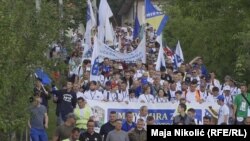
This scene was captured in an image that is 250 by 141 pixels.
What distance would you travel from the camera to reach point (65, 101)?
17.7 meters

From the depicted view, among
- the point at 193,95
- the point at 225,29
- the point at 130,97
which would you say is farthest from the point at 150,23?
the point at 130,97

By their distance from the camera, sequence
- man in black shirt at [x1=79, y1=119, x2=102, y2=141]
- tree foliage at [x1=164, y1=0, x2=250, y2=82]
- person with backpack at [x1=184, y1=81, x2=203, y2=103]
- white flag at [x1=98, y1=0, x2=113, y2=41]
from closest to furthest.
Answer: man in black shirt at [x1=79, y1=119, x2=102, y2=141]
person with backpack at [x1=184, y1=81, x2=203, y2=103]
tree foliage at [x1=164, y1=0, x2=250, y2=82]
white flag at [x1=98, y1=0, x2=113, y2=41]

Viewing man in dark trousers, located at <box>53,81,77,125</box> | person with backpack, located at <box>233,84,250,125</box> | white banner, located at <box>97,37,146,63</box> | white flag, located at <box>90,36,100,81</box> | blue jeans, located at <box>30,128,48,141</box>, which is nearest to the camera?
blue jeans, located at <box>30,128,48,141</box>

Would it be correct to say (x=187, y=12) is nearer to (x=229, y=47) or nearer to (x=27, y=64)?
(x=229, y=47)

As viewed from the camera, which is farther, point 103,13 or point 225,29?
point 103,13

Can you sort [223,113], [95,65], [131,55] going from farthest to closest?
Result: [131,55], [95,65], [223,113]

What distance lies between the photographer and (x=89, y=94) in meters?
17.8

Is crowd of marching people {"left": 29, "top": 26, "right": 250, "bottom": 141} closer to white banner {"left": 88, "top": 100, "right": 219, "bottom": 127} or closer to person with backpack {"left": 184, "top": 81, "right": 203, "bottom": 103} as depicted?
person with backpack {"left": 184, "top": 81, "right": 203, "bottom": 103}

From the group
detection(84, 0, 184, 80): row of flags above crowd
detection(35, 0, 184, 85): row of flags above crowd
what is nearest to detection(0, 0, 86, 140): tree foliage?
detection(35, 0, 184, 85): row of flags above crowd

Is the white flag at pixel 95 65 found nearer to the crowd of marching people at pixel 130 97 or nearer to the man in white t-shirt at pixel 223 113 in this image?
the crowd of marching people at pixel 130 97

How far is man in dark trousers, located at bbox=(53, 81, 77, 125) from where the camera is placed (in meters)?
17.6

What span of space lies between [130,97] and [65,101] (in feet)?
5.09

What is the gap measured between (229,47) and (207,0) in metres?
1.39

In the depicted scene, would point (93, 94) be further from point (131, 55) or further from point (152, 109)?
point (131, 55)
